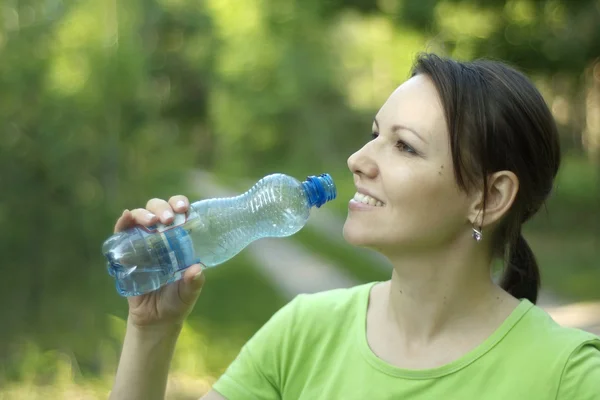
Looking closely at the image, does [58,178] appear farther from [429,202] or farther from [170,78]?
[170,78]

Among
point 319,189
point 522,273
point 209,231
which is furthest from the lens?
point 209,231

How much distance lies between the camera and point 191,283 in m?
1.43

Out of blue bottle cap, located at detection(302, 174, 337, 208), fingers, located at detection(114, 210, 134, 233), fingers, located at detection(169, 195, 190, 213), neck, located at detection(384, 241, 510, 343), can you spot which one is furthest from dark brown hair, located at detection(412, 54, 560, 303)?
fingers, located at detection(114, 210, 134, 233)

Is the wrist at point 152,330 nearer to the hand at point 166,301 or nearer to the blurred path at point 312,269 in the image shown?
the hand at point 166,301

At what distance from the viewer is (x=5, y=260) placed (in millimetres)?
4367

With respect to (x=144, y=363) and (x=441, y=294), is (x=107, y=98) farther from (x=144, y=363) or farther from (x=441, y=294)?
(x=441, y=294)

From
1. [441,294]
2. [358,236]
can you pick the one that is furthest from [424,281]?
[358,236]

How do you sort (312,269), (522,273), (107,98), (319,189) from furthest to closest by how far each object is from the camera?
(312,269), (107,98), (522,273), (319,189)

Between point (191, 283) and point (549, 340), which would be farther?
point (191, 283)

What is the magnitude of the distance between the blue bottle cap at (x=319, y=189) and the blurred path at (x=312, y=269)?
3.74 m

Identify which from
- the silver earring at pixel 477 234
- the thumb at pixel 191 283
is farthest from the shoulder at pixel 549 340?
the thumb at pixel 191 283

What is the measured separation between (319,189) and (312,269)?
6470mm

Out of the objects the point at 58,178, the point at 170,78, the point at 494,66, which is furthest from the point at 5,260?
the point at 170,78

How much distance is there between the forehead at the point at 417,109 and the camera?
4.56 feet
